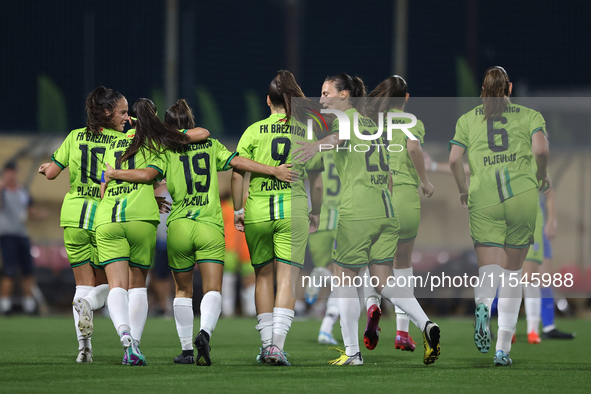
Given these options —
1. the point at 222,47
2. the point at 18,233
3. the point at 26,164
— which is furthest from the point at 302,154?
the point at 222,47

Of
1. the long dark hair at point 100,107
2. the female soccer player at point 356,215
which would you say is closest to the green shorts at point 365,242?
the female soccer player at point 356,215

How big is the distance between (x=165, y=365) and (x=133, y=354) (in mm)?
297

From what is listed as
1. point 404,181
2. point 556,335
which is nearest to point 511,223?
point 404,181

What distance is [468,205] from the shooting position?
6.65 m

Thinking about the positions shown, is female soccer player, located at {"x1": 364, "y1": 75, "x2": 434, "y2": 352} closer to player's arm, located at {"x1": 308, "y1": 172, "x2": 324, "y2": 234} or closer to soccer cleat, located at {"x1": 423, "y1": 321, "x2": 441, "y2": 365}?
player's arm, located at {"x1": 308, "y1": 172, "x2": 324, "y2": 234}

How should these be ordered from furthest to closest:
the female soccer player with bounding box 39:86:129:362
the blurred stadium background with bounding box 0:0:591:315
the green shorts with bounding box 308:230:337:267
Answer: the blurred stadium background with bounding box 0:0:591:315
the green shorts with bounding box 308:230:337:267
the female soccer player with bounding box 39:86:129:362

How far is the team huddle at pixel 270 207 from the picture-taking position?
6.02 metres

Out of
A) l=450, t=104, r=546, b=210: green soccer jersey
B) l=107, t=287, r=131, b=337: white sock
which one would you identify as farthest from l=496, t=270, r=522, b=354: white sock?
l=107, t=287, r=131, b=337: white sock

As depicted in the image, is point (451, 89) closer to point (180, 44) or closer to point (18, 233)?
point (180, 44)

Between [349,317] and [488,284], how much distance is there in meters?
1.08

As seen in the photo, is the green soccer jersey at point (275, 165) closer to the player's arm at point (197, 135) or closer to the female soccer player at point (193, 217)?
the female soccer player at point (193, 217)

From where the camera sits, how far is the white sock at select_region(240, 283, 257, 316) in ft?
44.8

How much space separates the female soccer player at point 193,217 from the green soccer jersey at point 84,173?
16.5 inches

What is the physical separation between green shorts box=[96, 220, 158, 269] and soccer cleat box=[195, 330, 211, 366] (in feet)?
2.61
